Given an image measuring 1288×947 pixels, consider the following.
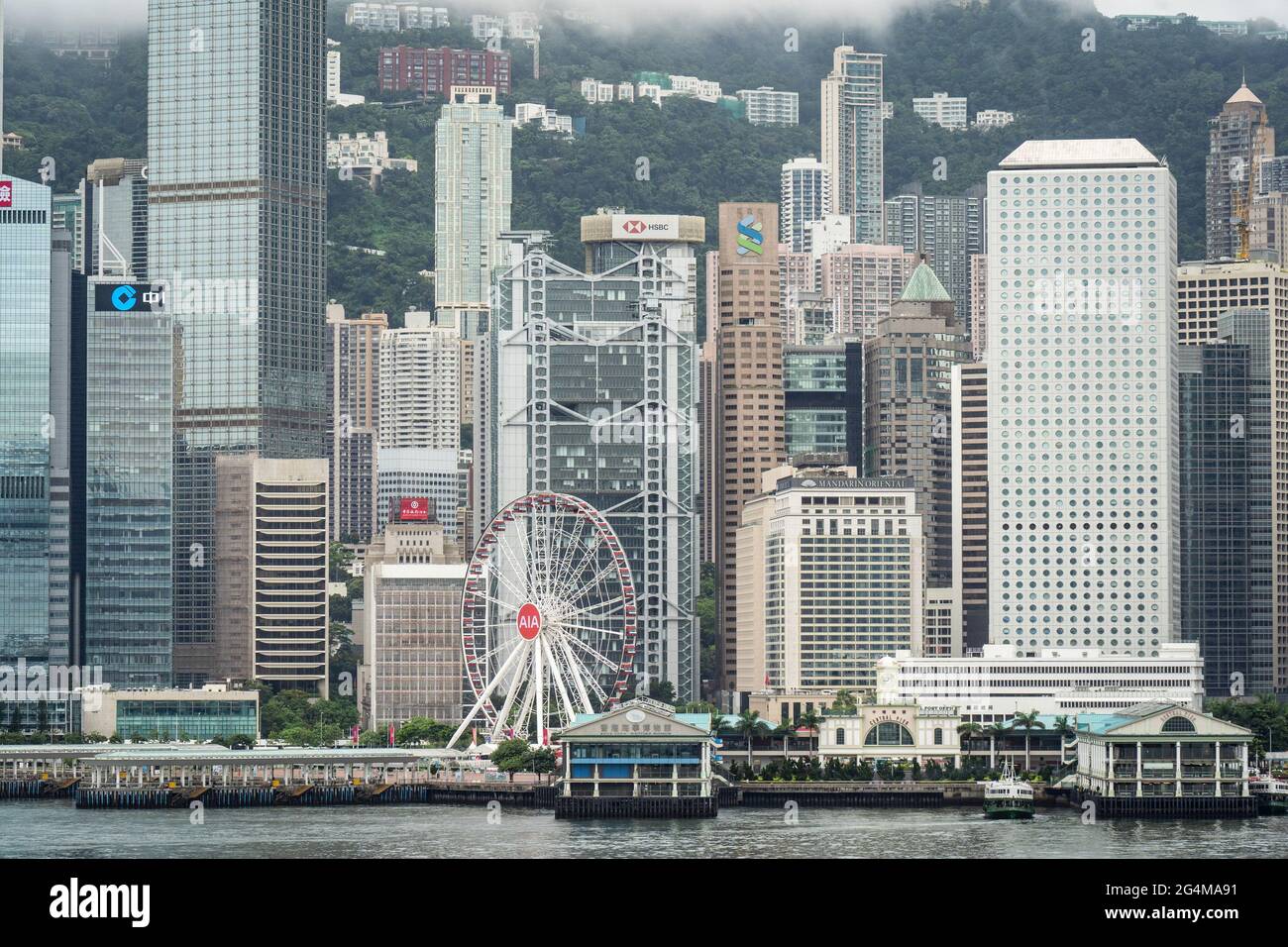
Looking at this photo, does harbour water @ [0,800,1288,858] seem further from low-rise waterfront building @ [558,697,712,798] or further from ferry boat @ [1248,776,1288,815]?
ferry boat @ [1248,776,1288,815]

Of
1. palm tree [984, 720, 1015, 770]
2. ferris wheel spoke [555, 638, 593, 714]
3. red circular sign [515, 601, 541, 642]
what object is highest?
red circular sign [515, 601, 541, 642]

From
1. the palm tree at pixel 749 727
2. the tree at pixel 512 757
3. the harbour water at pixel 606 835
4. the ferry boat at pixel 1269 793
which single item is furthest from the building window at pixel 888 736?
the ferry boat at pixel 1269 793

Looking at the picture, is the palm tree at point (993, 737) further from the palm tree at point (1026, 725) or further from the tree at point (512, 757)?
the tree at point (512, 757)

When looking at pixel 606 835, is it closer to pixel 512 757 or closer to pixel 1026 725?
pixel 512 757

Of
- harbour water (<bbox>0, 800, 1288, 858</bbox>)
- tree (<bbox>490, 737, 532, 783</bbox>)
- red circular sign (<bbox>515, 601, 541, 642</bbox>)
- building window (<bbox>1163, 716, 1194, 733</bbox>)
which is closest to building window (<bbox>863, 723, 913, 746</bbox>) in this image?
harbour water (<bbox>0, 800, 1288, 858</bbox>)

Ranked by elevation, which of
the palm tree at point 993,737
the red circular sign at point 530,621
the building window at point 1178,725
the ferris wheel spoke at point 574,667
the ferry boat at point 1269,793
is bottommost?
the ferry boat at point 1269,793
